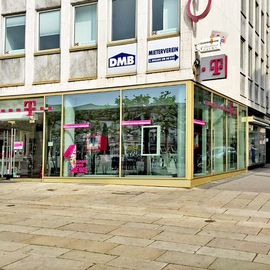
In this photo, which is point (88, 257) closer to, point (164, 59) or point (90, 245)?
point (90, 245)

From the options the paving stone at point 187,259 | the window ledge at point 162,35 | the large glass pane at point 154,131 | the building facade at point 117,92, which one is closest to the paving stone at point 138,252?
the paving stone at point 187,259

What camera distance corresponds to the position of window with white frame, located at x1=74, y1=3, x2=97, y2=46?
53.2 ft

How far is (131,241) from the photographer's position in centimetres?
689

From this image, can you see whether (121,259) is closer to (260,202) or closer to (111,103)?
(260,202)

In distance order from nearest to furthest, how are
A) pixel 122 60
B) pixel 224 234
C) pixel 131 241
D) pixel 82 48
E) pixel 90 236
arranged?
1. pixel 131 241
2. pixel 90 236
3. pixel 224 234
4. pixel 122 60
5. pixel 82 48

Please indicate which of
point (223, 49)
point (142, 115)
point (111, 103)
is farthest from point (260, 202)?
point (223, 49)

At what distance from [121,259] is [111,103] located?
10.1 meters

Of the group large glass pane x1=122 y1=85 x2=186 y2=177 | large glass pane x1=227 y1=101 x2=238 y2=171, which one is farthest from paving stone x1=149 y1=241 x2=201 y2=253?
large glass pane x1=227 y1=101 x2=238 y2=171

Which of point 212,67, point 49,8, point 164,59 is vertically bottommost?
point 212,67

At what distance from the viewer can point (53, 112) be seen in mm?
16609

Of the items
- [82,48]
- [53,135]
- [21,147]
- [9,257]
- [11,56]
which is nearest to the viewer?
[9,257]

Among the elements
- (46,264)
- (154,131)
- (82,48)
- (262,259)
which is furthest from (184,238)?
(82,48)

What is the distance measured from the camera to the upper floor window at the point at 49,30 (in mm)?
16938

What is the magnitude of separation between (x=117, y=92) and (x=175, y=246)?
31.0 ft
